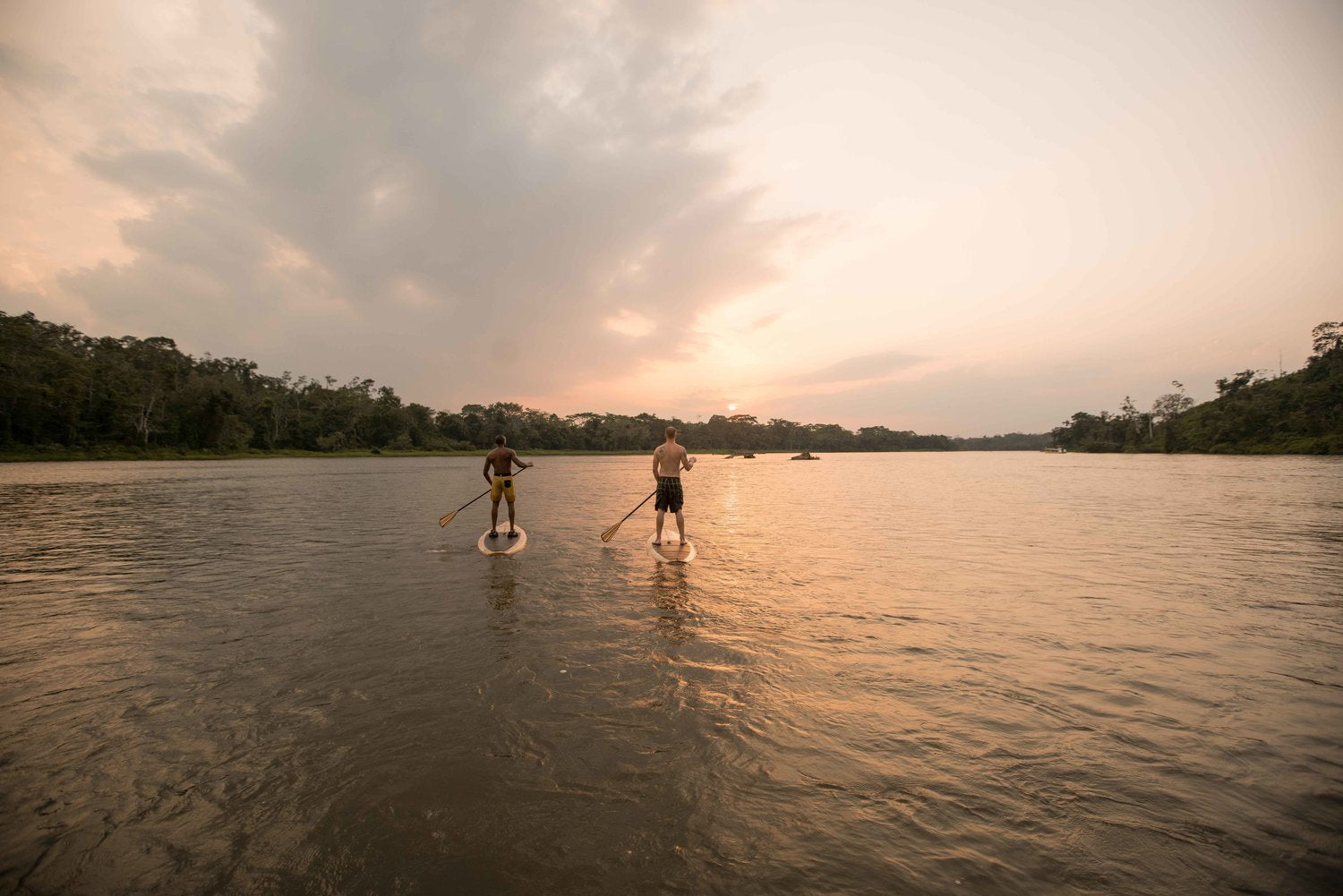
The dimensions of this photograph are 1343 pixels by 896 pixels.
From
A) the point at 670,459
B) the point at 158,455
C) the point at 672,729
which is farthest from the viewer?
the point at 158,455

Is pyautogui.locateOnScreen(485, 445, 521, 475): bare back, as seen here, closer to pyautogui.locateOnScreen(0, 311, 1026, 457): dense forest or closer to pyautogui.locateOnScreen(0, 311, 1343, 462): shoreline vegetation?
pyautogui.locateOnScreen(0, 311, 1343, 462): shoreline vegetation

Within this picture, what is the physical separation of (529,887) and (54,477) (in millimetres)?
63179

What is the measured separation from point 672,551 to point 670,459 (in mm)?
2333

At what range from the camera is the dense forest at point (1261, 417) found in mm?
96062

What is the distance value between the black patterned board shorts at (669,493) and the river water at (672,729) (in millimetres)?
2505

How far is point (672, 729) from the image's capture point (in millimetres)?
5020

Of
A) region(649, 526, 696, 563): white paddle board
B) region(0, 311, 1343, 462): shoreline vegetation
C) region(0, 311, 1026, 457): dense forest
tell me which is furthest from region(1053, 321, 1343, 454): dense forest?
region(0, 311, 1026, 457): dense forest

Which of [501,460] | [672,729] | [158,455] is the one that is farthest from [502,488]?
[158,455]

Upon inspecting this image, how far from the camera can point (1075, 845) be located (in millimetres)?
3508

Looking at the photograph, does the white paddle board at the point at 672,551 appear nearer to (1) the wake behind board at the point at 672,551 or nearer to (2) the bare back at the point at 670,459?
(1) the wake behind board at the point at 672,551

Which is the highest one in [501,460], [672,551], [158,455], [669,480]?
[501,460]

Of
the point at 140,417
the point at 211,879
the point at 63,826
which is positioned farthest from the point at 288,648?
the point at 140,417

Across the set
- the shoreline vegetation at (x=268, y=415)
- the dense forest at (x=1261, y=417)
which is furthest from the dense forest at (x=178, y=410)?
the dense forest at (x=1261, y=417)

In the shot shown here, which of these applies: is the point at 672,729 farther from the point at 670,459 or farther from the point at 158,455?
the point at 158,455
